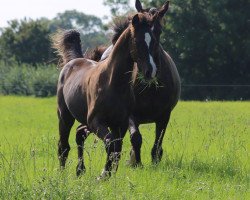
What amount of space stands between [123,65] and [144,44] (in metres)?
0.67

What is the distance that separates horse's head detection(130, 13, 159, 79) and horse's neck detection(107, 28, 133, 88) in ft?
0.84

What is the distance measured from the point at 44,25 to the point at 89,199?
67.9 meters

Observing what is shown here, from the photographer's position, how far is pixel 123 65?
28.2ft

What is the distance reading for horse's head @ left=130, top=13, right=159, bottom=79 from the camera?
7.89 meters

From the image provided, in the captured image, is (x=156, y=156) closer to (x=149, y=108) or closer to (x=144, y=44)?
(x=149, y=108)

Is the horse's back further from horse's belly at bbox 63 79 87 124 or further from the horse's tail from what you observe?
the horse's tail

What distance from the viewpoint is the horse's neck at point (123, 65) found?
8578 mm

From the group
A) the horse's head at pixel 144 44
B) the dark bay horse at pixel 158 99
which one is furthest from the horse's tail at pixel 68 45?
the horse's head at pixel 144 44

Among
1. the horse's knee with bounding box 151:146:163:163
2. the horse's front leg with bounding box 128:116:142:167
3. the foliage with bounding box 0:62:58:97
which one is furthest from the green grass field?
the foliage with bounding box 0:62:58:97

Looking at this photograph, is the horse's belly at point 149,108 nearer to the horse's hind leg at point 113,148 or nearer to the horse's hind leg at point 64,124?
the horse's hind leg at point 64,124

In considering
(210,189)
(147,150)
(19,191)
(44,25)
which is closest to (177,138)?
(147,150)

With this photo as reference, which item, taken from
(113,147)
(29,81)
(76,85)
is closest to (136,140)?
(76,85)

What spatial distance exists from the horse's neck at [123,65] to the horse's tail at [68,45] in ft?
11.1

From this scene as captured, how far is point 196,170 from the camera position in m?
9.23
